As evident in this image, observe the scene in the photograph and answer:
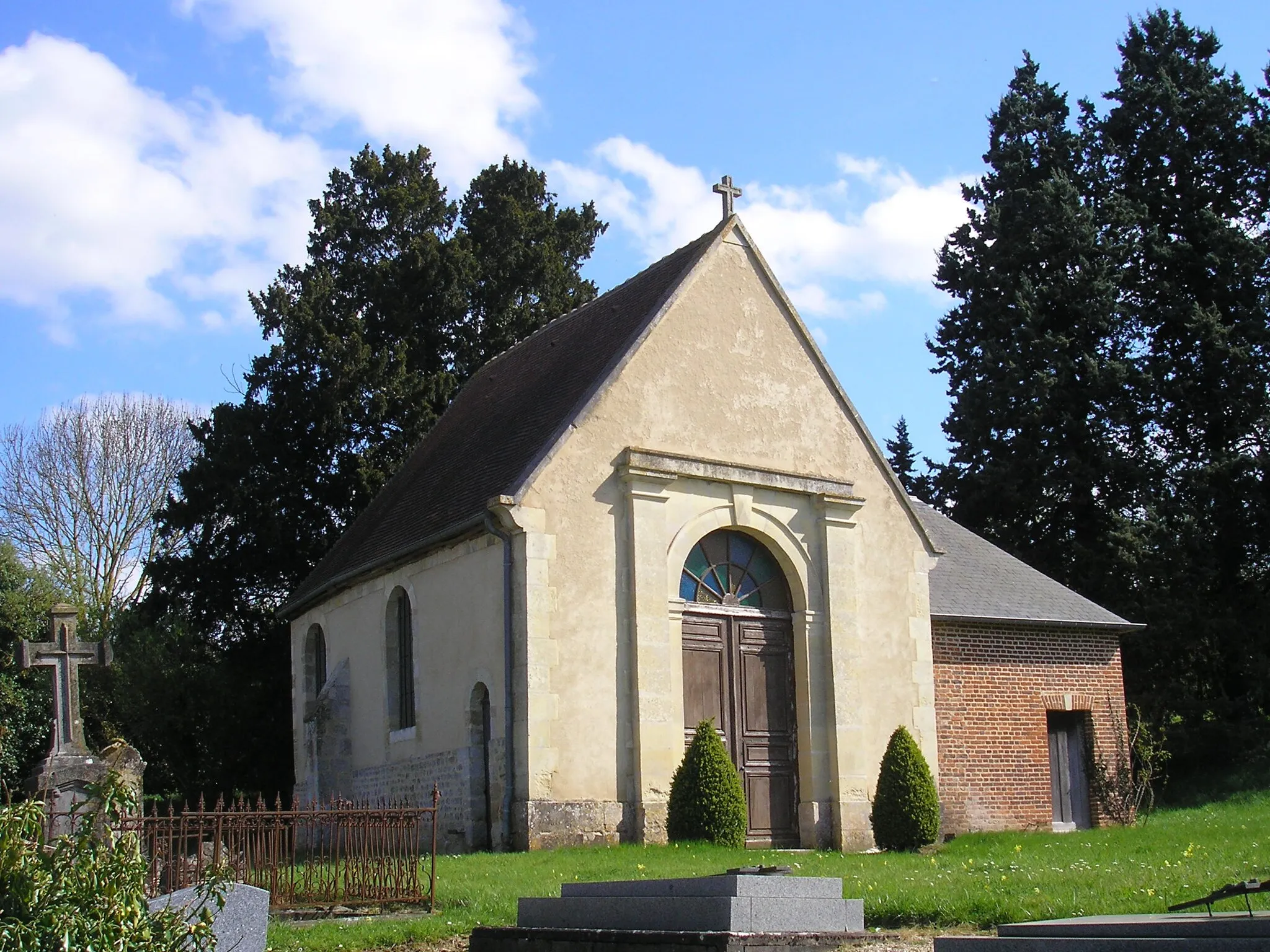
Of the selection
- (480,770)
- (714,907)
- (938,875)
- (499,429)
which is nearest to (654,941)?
(714,907)

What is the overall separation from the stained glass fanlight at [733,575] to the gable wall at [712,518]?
30 centimetres

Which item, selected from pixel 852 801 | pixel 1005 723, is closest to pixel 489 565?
pixel 852 801

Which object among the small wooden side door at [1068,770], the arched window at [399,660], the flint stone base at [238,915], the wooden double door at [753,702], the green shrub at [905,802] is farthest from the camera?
the small wooden side door at [1068,770]

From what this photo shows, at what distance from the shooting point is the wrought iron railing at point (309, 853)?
35.9 ft

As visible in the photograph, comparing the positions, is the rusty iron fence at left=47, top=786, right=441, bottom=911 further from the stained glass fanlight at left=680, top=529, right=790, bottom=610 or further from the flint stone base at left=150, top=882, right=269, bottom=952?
the stained glass fanlight at left=680, top=529, right=790, bottom=610

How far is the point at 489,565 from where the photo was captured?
16.5 metres

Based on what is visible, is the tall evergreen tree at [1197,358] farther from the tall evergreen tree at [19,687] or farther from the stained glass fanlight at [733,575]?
the tall evergreen tree at [19,687]

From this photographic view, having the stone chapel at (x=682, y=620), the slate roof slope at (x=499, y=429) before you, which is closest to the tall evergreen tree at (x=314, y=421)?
the slate roof slope at (x=499, y=429)

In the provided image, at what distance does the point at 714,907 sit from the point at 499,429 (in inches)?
462

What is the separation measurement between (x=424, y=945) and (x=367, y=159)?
76.8 feet

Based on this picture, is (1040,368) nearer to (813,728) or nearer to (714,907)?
(813,728)

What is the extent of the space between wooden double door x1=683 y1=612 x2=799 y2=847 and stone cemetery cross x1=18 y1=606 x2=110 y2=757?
6.70m

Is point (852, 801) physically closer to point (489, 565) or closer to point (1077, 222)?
point (489, 565)

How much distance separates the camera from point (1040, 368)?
29.9 meters
